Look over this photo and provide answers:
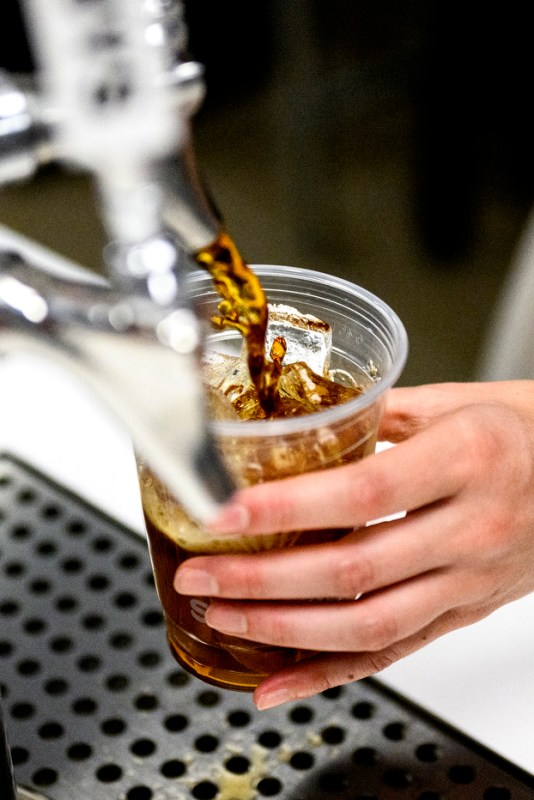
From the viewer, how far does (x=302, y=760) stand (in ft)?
1.85

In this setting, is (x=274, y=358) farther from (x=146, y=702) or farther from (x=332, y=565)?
(x=146, y=702)

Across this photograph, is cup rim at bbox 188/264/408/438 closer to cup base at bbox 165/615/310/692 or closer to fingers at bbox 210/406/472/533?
fingers at bbox 210/406/472/533

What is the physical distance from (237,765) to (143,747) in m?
0.06

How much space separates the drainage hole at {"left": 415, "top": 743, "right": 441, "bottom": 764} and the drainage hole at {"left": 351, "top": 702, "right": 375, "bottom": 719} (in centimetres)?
4

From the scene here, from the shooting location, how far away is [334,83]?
2127mm

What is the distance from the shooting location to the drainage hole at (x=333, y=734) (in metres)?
0.58

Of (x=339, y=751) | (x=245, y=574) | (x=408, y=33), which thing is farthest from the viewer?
(x=408, y=33)

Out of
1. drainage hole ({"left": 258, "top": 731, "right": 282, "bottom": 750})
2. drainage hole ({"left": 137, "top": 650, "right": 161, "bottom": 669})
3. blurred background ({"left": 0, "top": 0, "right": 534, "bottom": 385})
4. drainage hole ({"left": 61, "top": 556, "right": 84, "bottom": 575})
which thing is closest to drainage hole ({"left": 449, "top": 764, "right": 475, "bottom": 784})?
drainage hole ({"left": 258, "top": 731, "right": 282, "bottom": 750})

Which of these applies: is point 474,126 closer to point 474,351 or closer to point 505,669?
point 474,351

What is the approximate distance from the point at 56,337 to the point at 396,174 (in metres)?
1.98

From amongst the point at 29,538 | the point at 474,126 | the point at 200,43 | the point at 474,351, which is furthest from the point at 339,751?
the point at 200,43

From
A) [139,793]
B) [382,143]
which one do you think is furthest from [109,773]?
[382,143]

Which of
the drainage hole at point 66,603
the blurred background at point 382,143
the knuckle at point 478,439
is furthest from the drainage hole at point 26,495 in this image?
the blurred background at point 382,143

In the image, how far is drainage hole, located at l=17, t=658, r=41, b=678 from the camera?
2.08 ft
